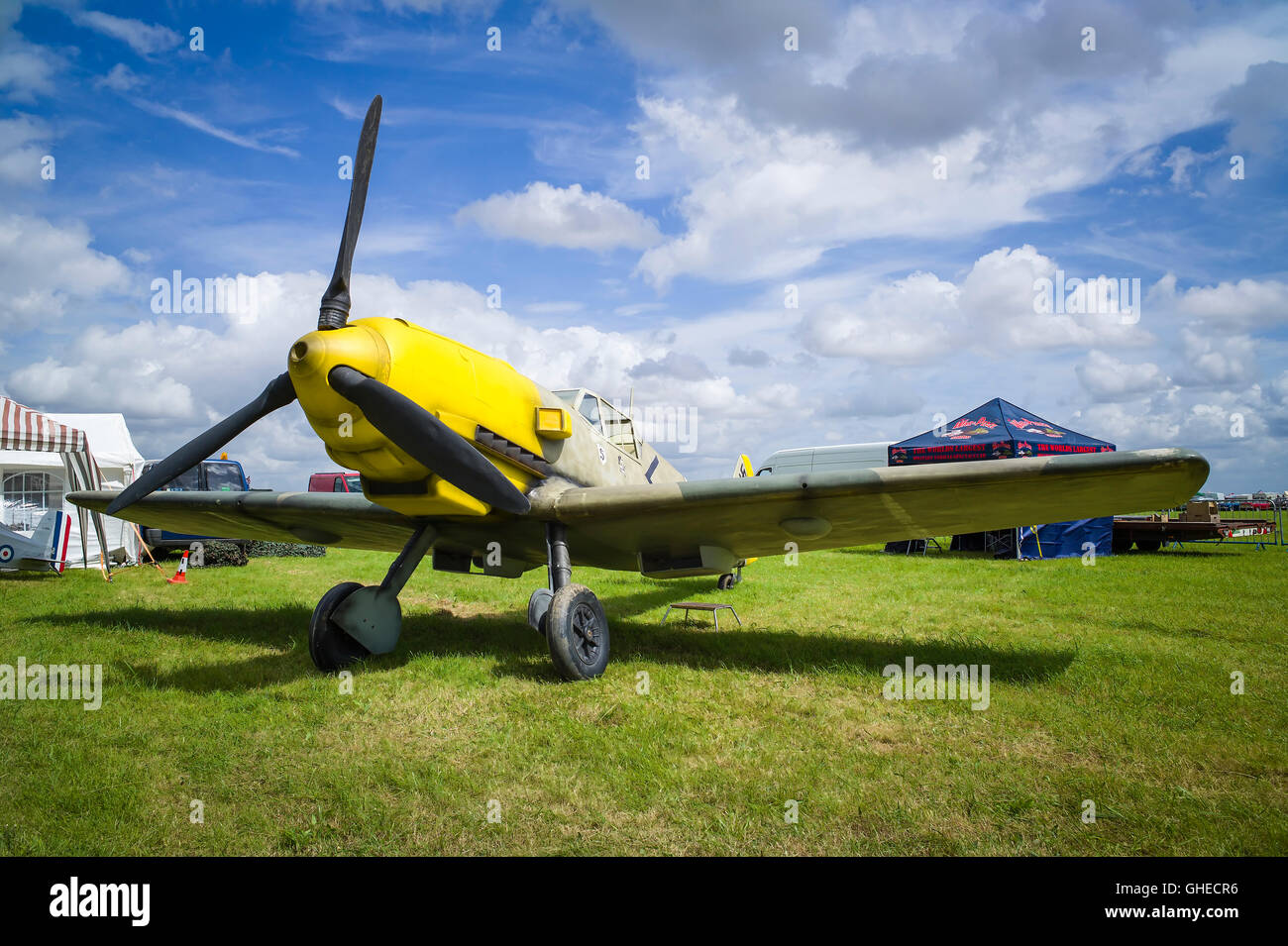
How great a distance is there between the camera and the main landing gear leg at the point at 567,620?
5.45 m

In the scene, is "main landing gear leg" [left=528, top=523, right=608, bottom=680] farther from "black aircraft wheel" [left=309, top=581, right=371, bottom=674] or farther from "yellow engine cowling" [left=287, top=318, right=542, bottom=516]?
"black aircraft wheel" [left=309, top=581, right=371, bottom=674]

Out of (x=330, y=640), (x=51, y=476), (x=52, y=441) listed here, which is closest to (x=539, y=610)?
(x=330, y=640)

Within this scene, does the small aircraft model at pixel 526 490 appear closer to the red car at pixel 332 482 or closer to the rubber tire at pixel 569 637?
the rubber tire at pixel 569 637

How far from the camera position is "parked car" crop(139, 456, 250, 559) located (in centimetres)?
1675

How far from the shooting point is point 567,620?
18.1 feet

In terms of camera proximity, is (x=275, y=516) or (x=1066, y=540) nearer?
(x=275, y=516)

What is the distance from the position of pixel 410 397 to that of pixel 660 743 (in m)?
2.97

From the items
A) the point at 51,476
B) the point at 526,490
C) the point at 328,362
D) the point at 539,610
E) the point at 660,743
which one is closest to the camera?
the point at 660,743

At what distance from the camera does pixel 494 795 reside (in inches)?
137

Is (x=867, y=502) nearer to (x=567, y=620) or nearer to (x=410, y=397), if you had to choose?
(x=567, y=620)

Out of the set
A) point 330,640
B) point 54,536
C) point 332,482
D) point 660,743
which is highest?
point 332,482

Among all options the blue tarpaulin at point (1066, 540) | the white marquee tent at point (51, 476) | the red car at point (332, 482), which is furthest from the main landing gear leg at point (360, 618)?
the red car at point (332, 482)

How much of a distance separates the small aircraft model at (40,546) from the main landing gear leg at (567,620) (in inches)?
484

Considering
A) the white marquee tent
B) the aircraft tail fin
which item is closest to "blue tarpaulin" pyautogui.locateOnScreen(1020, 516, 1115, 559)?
the aircraft tail fin
